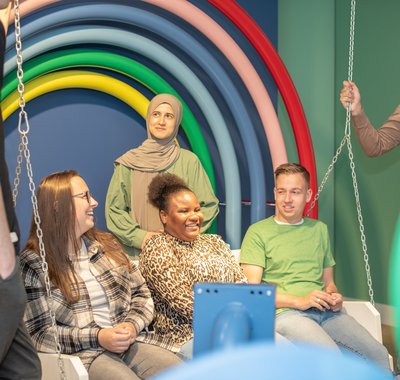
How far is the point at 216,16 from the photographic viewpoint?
5.47m

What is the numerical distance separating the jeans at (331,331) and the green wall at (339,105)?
6.29 feet

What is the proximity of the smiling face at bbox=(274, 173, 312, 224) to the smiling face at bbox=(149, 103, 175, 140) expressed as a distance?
2.86ft

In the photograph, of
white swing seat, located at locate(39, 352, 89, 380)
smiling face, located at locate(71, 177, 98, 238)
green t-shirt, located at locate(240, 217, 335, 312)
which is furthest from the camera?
green t-shirt, located at locate(240, 217, 335, 312)

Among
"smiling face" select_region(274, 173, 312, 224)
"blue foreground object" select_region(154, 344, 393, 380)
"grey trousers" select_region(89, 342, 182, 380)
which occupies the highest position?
"smiling face" select_region(274, 173, 312, 224)

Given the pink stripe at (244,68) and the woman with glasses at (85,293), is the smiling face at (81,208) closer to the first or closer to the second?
the woman with glasses at (85,293)

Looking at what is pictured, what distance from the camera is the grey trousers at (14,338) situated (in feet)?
6.27

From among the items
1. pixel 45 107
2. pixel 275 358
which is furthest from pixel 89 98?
pixel 275 358

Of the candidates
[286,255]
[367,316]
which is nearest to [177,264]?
[286,255]

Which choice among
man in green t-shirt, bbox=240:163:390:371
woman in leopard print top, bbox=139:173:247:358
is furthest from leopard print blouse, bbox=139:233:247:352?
man in green t-shirt, bbox=240:163:390:371

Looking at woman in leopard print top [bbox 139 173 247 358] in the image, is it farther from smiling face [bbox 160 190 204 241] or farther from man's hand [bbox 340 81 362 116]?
man's hand [bbox 340 81 362 116]

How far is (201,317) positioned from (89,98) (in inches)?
159

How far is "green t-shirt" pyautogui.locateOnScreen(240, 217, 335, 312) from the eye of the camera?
390 cm

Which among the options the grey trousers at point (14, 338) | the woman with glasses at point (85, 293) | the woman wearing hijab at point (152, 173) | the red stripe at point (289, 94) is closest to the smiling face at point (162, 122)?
the woman wearing hijab at point (152, 173)

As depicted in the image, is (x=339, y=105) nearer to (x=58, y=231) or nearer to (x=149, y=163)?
(x=149, y=163)
